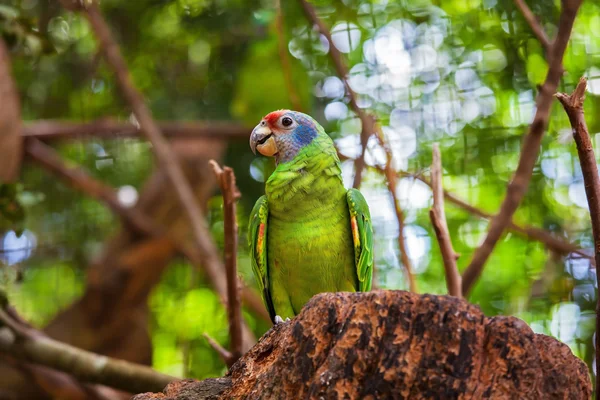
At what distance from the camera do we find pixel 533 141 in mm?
3713

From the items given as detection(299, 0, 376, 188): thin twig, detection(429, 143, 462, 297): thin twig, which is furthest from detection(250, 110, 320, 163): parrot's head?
detection(299, 0, 376, 188): thin twig

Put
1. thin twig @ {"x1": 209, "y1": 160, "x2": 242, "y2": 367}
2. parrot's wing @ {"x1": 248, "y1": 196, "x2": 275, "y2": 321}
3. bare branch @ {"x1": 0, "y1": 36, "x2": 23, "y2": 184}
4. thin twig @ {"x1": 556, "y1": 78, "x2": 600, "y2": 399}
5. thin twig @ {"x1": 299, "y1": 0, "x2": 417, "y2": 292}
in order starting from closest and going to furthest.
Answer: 1. thin twig @ {"x1": 556, "y1": 78, "x2": 600, "y2": 399}
2. thin twig @ {"x1": 209, "y1": 160, "x2": 242, "y2": 367}
3. parrot's wing @ {"x1": 248, "y1": 196, "x2": 275, "y2": 321}
4. thin twig @ {"x1": 299, "y1": 0, "x2": 417, "y2": 292}
5. bare branch @ {"x1": 0, "y1": 36, "x2": 23, "y2": 184}

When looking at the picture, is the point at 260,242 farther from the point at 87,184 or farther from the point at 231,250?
the point at 87,184

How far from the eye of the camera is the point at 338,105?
5891mm

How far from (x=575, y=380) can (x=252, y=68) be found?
398 centimetres

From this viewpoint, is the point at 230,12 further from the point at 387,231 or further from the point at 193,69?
the point at 387,231

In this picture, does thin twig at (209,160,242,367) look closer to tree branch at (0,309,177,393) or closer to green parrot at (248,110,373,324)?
green parrot at (248,110,373,324)

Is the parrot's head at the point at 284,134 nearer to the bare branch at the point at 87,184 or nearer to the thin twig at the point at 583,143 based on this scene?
the thin twig at the point at 583,143

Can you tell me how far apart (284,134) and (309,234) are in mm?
615

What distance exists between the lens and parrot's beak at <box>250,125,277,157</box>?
365 centimetres

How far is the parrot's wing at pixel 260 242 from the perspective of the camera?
11.3ft

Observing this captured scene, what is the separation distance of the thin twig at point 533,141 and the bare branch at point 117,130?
2.86 metres

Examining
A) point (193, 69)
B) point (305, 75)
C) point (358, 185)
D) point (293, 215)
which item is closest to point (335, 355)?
point (293, 215)

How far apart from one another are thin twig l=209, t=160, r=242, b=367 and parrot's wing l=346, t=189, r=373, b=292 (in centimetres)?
59
